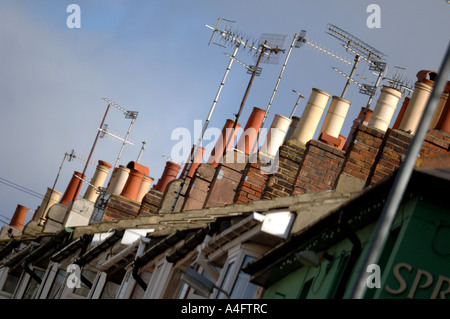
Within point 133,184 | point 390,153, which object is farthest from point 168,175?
point 390,153

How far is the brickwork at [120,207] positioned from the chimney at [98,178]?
53.1 ft

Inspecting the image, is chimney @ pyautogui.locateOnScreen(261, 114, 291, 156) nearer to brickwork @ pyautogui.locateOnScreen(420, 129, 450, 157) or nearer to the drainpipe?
brickwork @ pyautogui.locateOnScreen(420, 129, 450, 157)

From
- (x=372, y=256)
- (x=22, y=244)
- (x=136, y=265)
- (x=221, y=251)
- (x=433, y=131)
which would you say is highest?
(x=433, y=131)

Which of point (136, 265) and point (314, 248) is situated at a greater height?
point (314, 248)

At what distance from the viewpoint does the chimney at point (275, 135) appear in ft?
99.5

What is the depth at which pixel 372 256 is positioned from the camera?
9188 millimetres

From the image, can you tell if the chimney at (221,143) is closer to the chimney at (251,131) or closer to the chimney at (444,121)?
the chimney at (251,131)

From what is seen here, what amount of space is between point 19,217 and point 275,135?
139ft

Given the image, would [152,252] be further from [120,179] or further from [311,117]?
[120,179]
